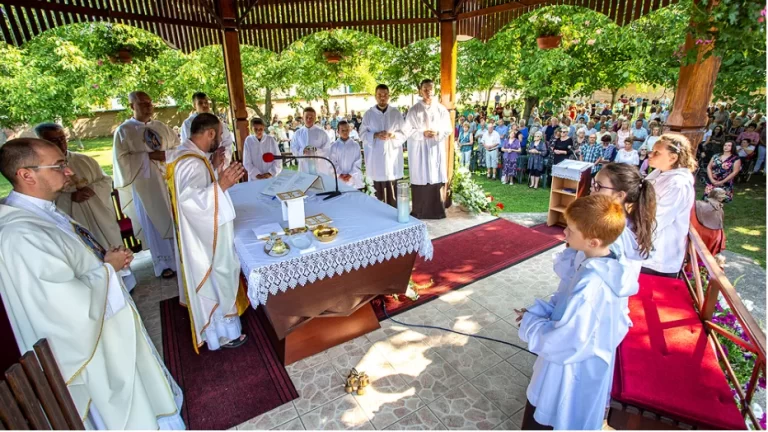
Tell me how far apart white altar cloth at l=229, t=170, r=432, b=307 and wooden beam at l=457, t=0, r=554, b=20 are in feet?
12.9

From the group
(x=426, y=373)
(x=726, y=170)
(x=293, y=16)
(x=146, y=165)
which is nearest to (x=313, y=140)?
(x=293, y=16)

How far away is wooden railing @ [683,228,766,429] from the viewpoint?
229 cm

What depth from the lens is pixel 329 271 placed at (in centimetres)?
322

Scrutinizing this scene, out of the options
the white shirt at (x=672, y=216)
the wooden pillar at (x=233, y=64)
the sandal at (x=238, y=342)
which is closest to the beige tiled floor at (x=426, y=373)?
the sandal at (x=238, y=342)

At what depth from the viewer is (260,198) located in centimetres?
454

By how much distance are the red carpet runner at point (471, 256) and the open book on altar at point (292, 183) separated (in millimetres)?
1497

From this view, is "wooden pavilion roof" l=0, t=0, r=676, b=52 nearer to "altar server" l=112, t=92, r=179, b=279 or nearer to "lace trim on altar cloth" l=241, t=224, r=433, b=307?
"altar server" l=112, t=92, r=179, b=279

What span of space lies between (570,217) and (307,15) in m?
6.58

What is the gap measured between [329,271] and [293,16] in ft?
18.7

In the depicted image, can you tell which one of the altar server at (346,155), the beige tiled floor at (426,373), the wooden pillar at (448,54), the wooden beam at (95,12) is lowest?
the beige tiled floor at (426,373)

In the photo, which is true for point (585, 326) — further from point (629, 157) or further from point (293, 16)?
point (629, 157)

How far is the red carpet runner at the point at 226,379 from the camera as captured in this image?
3.10 metres

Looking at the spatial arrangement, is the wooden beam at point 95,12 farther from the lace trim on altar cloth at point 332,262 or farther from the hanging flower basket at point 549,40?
the hanging flower basket at point 549,40

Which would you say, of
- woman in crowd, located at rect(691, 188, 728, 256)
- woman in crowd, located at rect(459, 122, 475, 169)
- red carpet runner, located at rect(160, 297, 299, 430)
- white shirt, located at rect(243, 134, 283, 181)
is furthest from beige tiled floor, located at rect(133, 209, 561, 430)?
woman in crowd, located at rect(459, 122, 475, 169)
